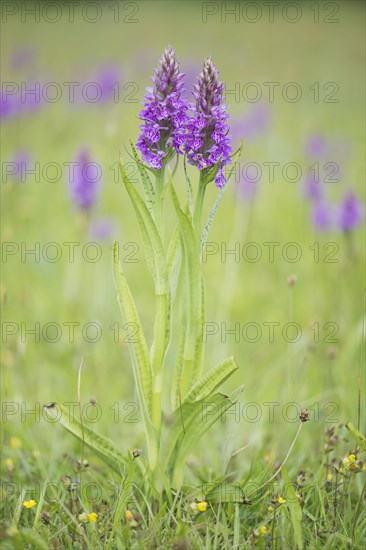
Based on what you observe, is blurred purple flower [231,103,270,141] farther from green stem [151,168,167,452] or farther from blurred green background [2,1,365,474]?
green stem [151,168,167,452]

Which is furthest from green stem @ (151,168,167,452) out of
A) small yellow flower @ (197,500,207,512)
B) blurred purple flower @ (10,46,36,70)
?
blurred purple flower @ (10,46,36,70)

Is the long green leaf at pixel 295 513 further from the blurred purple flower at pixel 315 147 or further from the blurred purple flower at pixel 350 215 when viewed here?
the blurred purple flower at pixel 315 147

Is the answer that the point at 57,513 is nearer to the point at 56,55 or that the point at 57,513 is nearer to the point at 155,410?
the point at 155,410

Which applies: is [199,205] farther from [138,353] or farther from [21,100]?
[21,100]

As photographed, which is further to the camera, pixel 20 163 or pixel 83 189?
pixel 20 163

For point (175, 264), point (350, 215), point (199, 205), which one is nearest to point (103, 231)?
point (350, 215)
